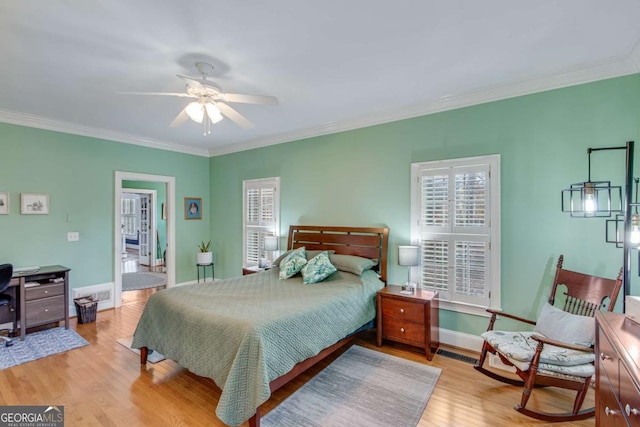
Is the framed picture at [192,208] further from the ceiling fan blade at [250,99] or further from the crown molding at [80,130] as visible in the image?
the ceiling fan blade at [250,99]

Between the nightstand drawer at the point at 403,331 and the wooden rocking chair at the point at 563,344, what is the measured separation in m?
0.62

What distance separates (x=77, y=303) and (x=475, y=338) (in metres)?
5.12

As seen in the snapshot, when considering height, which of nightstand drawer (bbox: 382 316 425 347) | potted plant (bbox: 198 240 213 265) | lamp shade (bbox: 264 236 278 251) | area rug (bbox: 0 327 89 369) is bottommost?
area rug (bbox: 0 327 89 369)

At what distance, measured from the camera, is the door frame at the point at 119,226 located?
484cm

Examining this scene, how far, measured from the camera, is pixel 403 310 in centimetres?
323

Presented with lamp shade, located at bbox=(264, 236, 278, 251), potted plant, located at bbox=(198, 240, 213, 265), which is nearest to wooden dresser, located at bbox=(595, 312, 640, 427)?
lamp shade, located at bbox=(264, 236, 278, 251)

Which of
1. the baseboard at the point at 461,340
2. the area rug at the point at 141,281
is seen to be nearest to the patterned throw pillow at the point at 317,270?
the baseboard at the point at 461,340

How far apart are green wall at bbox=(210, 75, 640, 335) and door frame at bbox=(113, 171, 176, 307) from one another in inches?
117

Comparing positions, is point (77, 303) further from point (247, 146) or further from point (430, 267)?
point (430, 267)

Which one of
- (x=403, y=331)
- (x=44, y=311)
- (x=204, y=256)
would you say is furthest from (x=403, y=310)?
(x=44, y=311)

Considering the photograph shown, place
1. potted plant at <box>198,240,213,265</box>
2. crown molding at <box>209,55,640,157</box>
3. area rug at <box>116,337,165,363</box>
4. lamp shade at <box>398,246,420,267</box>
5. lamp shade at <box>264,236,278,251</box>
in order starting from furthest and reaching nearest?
potted plant at <box>198,240,213,265</box>
lamp shade at <box>264,236,278,251</box>
lamp shade at <box>398,246,420,267</box>
area rug at <box>116,337,165,363</box>
crown molding at <box>209,55,640,157</box>

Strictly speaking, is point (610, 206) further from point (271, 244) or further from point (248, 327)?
point (271, 244)

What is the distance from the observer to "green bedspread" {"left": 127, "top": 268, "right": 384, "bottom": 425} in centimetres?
201

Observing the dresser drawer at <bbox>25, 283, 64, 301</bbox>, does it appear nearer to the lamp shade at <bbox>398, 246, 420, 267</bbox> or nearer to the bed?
the bed
